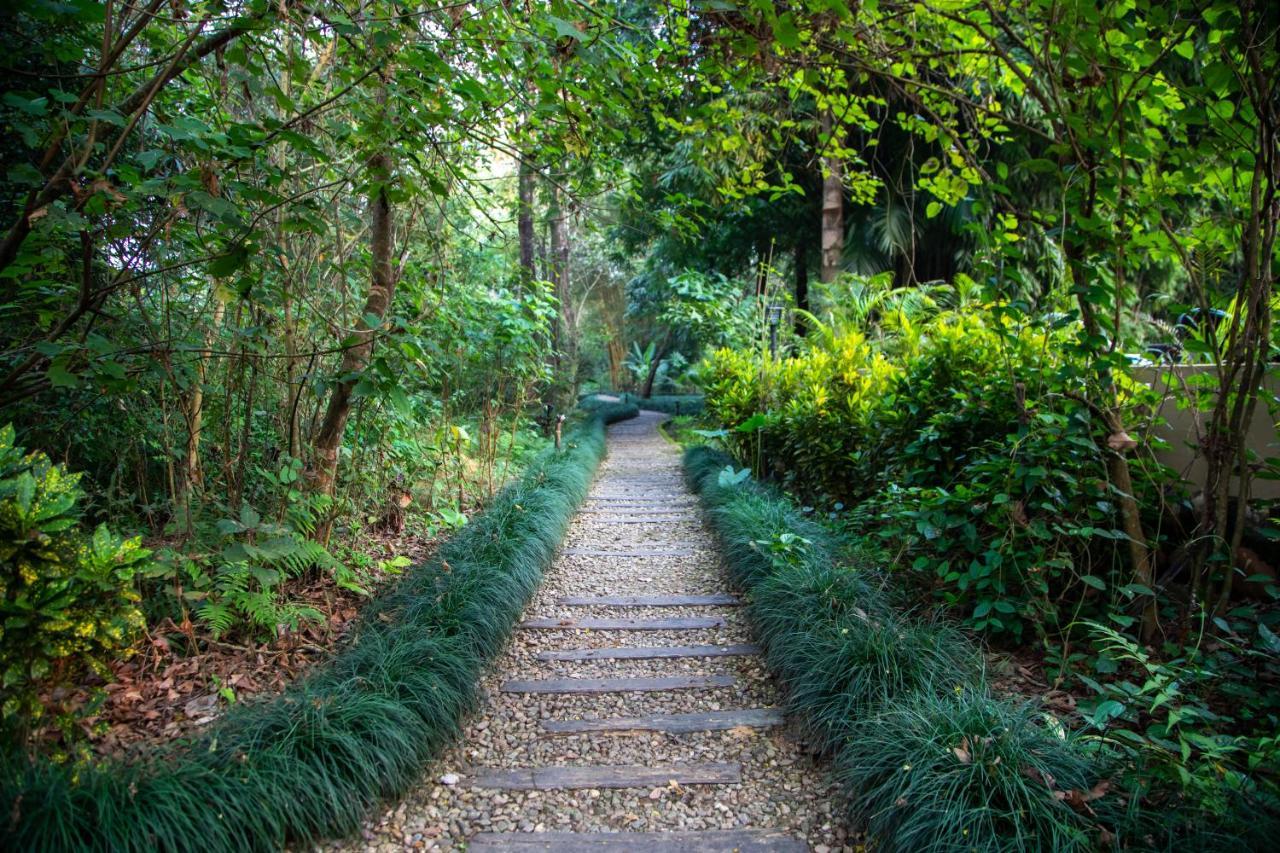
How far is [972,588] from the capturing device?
3.14 m

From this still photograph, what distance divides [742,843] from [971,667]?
1.22m

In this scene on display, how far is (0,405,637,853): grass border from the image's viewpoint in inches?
65.6

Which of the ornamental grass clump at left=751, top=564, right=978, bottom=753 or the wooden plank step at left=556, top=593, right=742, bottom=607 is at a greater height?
the ornamental grass clump at left=751, top=564, right=978, bottom=753

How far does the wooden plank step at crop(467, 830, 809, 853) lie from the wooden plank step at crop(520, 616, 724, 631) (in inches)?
58.5

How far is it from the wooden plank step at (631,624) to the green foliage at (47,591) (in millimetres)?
1933

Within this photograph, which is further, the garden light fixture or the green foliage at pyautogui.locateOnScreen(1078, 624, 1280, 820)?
the garden light fixture

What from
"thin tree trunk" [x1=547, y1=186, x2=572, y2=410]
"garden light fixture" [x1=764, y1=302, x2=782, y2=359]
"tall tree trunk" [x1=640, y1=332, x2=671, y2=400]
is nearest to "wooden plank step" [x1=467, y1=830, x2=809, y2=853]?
"garden light fixture" [x1=764, y1=302, x2=782, y2=359]

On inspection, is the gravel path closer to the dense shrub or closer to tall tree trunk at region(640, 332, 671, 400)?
the dense shrub

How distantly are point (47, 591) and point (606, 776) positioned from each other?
6.27 ft

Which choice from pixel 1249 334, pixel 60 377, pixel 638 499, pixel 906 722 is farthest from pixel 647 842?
pixel 638 499

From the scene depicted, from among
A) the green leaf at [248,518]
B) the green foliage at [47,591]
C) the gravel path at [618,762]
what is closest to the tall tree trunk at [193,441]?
the green leaf at [248,518]

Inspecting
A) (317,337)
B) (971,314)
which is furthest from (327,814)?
(971,314)

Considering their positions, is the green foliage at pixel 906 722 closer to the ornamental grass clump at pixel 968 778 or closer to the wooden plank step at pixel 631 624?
the ornamental grass clump at pixel 968 778

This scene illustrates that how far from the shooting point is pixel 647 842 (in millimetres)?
2025
